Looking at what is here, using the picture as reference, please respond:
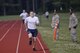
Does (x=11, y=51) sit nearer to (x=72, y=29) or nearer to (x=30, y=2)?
(x=72, y=29)

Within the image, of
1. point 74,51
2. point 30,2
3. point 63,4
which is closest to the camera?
point 74,51

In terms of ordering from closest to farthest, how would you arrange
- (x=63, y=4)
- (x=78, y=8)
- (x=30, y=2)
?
(x=78, y=8) < (x=63, y=4) < (x=30, y=2)

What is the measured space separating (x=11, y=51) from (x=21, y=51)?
517 millimetres

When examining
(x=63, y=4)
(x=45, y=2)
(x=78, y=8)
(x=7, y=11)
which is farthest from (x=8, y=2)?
(x=78, y=8)

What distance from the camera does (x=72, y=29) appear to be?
20.0 meters

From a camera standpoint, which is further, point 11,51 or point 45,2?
point 45,2

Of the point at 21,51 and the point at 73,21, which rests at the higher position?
the point at 73,21

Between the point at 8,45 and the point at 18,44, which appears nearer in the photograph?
the point at 8,45

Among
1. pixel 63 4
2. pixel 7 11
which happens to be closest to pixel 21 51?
pixel 63 4

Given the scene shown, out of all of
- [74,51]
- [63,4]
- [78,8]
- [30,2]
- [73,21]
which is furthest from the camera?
[30,2]

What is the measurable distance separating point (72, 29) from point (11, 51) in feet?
15.3

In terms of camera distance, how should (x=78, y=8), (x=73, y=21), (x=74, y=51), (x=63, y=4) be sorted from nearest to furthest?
(x=74, y=51) < (x=73, y=21) < (x=78, y=8) < (x=63, y=4)

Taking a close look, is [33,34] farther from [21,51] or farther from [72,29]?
[72,29]

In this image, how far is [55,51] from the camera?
54.1 feet
